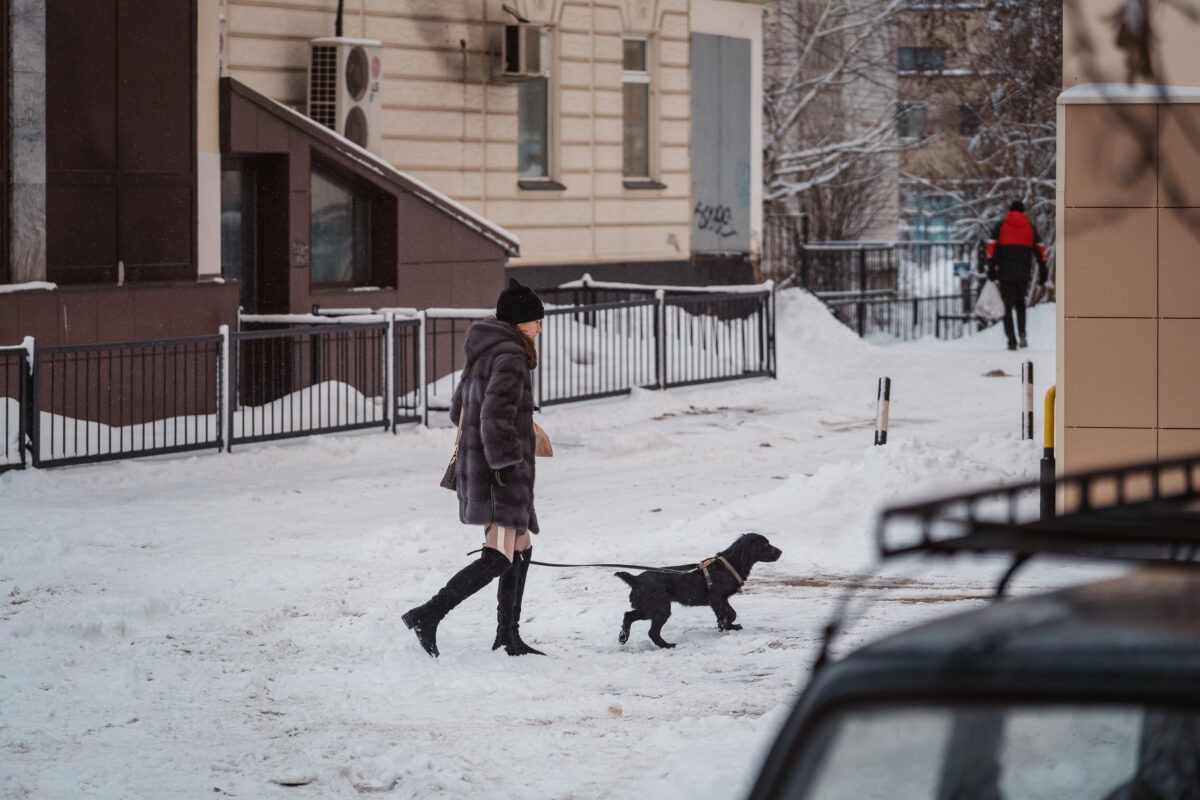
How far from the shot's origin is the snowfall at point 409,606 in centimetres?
696

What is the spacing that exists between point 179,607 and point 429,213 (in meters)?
11.7

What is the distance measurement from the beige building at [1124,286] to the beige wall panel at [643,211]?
15.5m

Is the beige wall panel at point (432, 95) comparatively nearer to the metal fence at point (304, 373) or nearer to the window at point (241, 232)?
the window at point (241, 232)

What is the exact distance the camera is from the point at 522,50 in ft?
77.7

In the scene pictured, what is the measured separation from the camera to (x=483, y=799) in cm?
648

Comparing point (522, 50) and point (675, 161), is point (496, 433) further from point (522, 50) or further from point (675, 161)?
point (675, 161)

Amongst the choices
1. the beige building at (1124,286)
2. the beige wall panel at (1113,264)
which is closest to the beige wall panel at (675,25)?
the beige building at (1124,286)

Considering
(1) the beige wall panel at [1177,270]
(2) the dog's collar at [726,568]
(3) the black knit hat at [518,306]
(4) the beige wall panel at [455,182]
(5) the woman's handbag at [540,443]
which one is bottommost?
(2) the dog's collar at [726,568]

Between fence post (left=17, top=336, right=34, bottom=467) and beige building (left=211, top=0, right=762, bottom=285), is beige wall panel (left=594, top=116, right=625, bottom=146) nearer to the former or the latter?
beige building (left=211, top=0, right=762, bottom=285)

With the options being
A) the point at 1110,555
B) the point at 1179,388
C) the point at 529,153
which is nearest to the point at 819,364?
the point at 529,153

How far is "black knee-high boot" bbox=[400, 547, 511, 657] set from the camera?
8.70 metres

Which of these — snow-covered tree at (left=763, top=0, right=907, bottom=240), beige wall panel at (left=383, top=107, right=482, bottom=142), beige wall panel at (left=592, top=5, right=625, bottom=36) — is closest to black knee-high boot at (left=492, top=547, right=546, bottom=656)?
beige wall panel at (left=383, top=107, right=482, bottom=142)

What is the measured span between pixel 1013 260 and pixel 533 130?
22.2ft

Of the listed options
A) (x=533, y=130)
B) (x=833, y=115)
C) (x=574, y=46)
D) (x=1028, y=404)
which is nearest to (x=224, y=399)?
(x=1028, y=404)
